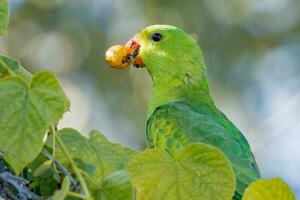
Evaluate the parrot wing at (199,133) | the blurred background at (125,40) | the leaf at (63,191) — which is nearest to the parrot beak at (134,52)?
the parrot wing at (199,133)

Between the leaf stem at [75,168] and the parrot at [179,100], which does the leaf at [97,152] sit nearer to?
the leaf stem at [75,168]

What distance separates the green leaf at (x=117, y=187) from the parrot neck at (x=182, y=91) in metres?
1.37

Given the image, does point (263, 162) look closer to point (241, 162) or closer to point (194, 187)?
point (241, 162)

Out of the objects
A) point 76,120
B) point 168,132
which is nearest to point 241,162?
point 168,132

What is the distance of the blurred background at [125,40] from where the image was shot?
6.84 m

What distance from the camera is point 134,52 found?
8.30 feet

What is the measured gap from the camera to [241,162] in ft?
6.46

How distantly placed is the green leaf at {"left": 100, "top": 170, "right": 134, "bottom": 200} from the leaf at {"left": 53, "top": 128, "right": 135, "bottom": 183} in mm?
52

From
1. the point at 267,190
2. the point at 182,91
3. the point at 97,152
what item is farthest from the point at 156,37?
the point at 267,190

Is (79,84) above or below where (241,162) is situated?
above

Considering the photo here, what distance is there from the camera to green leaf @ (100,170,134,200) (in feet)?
3.37

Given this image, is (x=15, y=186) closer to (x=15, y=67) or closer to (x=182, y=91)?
(x=15, y=67)

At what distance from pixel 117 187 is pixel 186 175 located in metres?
0.11

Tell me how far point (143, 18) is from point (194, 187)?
19.3 ft
